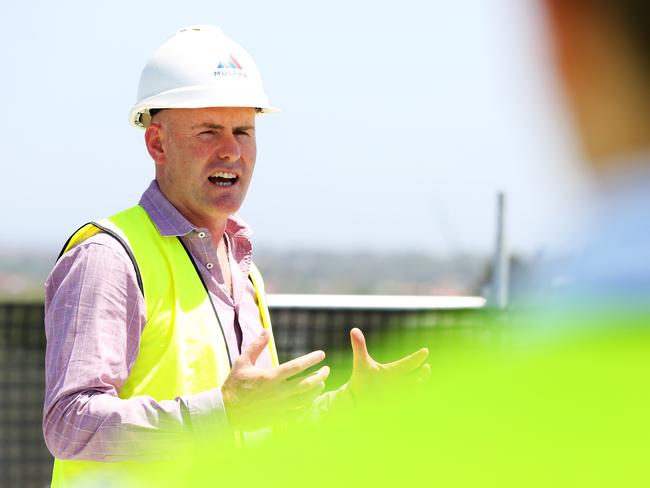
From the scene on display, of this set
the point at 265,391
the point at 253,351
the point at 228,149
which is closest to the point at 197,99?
the point at 228,149

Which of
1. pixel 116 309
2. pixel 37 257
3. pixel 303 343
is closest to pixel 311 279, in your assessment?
pixel 37 257

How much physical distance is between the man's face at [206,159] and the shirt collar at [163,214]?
1.5 inches

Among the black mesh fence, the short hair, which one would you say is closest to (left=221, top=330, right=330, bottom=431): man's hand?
the short hair

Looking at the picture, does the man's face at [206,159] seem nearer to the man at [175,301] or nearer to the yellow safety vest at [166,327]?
the man at [175,301]

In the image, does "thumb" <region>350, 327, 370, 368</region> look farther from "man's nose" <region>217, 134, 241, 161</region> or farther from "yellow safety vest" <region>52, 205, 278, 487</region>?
"man's nose" <region>217, 134, 241, 161</region>

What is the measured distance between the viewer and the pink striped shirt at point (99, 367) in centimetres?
223

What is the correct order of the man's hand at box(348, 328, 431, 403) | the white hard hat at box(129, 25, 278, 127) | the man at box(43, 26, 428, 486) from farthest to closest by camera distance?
the white hard hat at box(129, 25, 278, 127) < the man at box(43, 26, 428, 486) < the man's hand at box(348, 328, 431, 403)

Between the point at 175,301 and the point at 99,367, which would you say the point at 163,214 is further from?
the point at 99,367

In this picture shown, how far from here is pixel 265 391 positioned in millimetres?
1950

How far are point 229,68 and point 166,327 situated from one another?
762mm

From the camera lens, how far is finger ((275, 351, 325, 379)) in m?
1.85

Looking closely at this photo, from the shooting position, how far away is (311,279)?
86.6 meters

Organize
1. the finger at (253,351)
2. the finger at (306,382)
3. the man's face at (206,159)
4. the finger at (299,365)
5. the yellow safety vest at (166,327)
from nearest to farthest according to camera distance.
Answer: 1. the finger at (306,382)
2. the finger at (299,365)
3. the finger at (253,351)
4. the yellow safety vest at (166,327)
5. the man's face at (206,159)

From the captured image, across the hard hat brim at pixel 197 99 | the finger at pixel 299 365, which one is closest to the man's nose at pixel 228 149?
the hard hat brim at pixel 197 99
